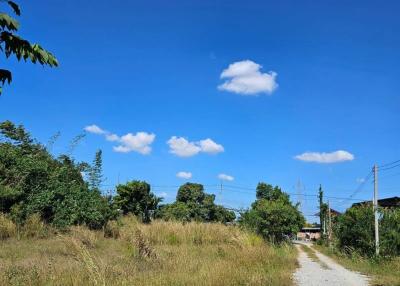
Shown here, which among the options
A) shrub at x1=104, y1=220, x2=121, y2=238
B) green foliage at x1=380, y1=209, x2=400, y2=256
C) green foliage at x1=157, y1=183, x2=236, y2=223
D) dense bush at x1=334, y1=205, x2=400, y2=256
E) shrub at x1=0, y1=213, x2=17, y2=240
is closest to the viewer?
shrub at x1=0, y1=213, x2=17, y2=240

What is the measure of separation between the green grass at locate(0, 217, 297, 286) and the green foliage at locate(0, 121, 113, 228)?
3.83 feet

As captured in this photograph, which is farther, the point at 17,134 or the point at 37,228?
the point at 17,134

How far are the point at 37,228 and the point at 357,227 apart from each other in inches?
884

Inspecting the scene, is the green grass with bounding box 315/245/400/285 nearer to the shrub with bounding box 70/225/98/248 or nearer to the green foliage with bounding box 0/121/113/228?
the shrub with bounding box 70/225/98/248

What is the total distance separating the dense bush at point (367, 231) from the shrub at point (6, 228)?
72.2 ft

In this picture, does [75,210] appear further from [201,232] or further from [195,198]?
[195,198]

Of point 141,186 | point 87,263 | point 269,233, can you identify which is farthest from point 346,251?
point 87,263

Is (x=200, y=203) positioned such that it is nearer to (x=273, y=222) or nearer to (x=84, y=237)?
(x=273, y=222)

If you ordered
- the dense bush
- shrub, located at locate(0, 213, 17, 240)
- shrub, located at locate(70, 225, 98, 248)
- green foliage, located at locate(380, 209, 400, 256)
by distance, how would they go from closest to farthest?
shrub, located at locate(0, 213, 17, 240), shrub, located at locate(70, 225, 98, 248), green foliage, located at locate(380, 209, 400, 256), the dense bush

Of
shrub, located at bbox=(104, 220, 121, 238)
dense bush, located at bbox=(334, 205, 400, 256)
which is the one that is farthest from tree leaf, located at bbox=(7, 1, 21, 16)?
dense bush, located at bbox=(334, 205, 400, 256)

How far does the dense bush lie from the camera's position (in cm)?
2952

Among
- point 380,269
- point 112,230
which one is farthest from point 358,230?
point 112,230

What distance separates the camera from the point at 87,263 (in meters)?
10.5

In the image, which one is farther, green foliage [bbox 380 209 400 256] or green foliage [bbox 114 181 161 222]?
green foliage [bbox 114 181 161 222]
